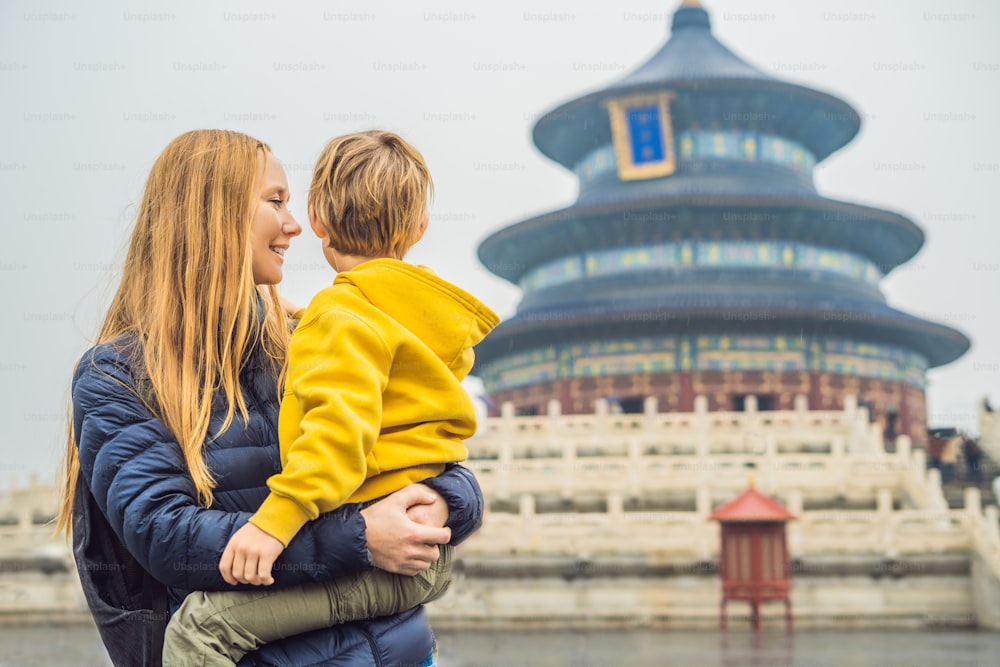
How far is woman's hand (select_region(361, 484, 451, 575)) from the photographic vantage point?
2078 millimetres

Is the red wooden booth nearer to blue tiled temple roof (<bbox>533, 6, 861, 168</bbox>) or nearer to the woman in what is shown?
the woman

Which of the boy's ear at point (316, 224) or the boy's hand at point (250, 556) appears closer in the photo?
the boy's hand at point (250, 556)

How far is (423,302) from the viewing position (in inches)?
89.7

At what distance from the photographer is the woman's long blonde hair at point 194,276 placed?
7.11ft

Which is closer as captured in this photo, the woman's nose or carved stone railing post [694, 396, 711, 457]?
the woman's nose

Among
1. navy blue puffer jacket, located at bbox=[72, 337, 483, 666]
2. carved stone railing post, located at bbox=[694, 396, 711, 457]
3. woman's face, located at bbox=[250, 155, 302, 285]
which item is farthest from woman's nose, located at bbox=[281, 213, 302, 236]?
carved stone railing post, located at bbox=[694, 396, 711, 457]

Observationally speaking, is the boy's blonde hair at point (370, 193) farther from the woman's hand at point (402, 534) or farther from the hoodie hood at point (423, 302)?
the woman's hand at point (402, 534)

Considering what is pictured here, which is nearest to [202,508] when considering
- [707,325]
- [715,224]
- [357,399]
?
[357,399]

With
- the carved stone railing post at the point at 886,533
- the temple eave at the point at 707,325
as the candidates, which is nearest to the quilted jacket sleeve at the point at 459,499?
the carved stone railing post at the point at 886,533

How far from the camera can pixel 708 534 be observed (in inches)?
512

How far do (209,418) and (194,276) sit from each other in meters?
0.25

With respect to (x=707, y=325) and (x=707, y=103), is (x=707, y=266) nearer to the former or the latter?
(x=707, y=325)

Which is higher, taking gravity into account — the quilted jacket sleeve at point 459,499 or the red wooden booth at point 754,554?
the quilted jacket sleeve at point 459,499

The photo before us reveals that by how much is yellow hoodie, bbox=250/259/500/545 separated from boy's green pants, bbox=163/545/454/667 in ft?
0.44
